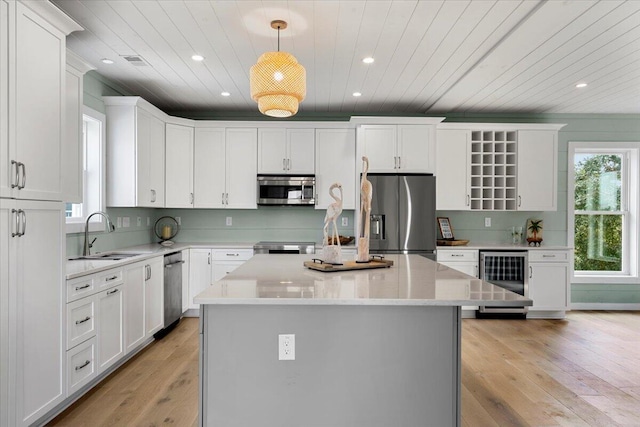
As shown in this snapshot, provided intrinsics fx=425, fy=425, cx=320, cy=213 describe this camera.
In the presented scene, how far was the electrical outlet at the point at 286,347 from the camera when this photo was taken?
1.98m

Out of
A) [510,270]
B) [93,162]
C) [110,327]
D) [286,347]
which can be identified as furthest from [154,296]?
[510,270]

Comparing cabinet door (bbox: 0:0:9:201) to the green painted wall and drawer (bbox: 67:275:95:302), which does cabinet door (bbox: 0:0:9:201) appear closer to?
drawer (bbox: 67:275:95:302)

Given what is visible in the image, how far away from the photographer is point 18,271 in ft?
7.13

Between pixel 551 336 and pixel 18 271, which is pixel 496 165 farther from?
pixel 18 271

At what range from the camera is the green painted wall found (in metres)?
5.61

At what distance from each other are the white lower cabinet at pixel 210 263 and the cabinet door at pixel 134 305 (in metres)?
1.20

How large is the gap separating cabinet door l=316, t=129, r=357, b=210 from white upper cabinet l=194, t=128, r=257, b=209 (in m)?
0.81

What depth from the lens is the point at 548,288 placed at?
508 centimetres

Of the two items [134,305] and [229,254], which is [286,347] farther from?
[229,254]

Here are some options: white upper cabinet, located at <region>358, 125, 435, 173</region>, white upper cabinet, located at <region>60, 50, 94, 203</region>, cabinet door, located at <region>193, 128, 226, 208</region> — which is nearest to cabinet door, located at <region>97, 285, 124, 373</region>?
white upper cabinet, located at <region>60, 50, 94, 203</region>

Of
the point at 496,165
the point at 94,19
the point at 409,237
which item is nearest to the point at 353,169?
the point at 409,237

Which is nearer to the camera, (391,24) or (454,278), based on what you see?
(454,278)

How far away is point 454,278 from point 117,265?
2442 millimetres

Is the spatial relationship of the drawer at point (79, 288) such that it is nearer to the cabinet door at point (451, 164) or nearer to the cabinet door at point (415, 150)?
the cabinet door at point (415, 150)
